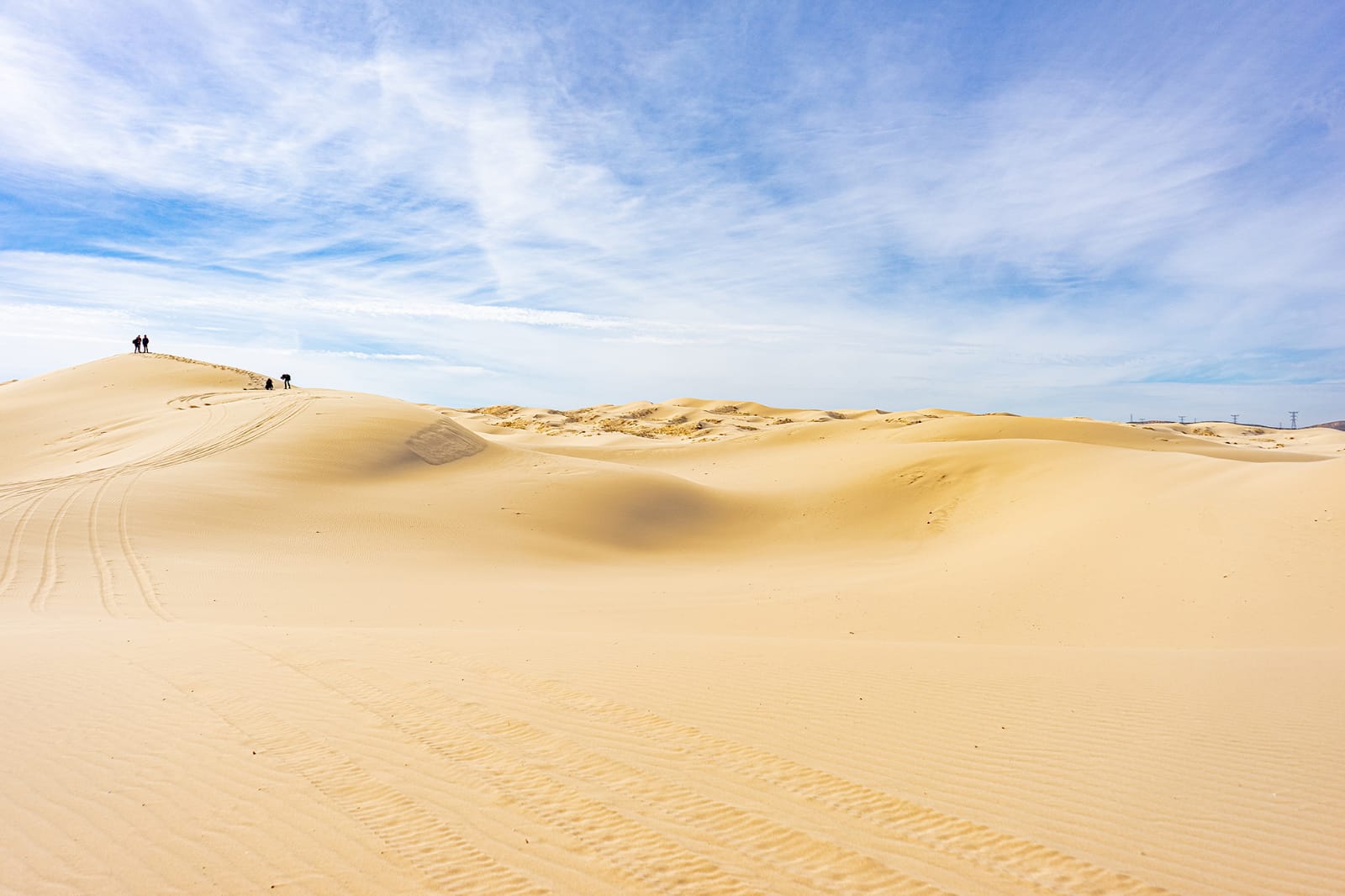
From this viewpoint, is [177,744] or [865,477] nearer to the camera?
[177,744]

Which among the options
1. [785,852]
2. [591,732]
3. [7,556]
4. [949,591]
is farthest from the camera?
[949,591]

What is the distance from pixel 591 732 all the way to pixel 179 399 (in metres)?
31.2

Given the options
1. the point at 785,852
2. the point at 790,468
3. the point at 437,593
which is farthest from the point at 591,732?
the point at 790,468

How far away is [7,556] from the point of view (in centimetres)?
1141

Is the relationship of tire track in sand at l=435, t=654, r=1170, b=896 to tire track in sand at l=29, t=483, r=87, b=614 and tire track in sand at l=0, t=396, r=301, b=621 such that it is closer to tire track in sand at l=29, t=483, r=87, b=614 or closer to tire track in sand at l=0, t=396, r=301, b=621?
tire track in sand at l=0, t=396, r=301, b=621

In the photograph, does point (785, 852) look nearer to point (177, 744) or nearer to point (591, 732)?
point (591, 732)

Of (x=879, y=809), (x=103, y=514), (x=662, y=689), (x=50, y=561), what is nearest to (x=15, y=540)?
(x=50, y=561)

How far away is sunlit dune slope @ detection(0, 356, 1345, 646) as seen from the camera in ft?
35.1

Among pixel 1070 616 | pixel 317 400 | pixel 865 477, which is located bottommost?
pixel 1070 616

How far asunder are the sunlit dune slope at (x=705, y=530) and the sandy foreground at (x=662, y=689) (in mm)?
104

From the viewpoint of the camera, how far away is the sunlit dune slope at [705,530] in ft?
35.1

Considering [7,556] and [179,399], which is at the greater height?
[179,399]

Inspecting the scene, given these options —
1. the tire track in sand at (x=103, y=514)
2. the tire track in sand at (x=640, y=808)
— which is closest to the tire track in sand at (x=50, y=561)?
the tire track in sand at (x=103, y=514)

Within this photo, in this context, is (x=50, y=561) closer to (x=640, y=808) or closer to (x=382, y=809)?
(x=382, y=809)
